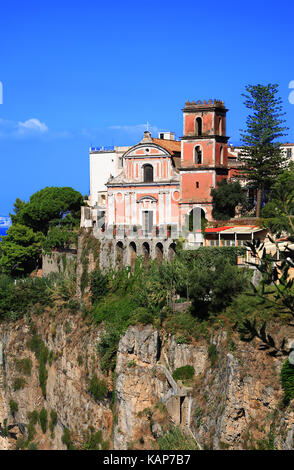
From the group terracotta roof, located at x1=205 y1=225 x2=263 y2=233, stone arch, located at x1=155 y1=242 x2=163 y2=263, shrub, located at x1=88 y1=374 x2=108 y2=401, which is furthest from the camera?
stone arch, located at x1=155 y1=242 x2=163 y2=263

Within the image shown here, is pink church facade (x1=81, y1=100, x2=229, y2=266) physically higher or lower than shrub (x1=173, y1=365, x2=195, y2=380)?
higher

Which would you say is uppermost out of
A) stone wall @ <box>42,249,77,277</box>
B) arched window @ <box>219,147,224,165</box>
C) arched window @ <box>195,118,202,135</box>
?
arched window @ <box>195,118,202,135</box>

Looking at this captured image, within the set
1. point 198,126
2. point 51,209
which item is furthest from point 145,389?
point 51,209

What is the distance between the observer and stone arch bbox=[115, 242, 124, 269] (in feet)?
154

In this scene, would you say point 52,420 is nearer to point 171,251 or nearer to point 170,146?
point 171,251

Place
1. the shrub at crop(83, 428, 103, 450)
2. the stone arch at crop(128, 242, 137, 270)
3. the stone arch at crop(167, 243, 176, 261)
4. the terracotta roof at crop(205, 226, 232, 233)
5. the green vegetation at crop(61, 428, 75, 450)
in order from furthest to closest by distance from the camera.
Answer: the stone arch at crop(128, 242, 137, 270), the green vegetation at crop(61, 428, 75, 450), the stone arch at crop(167, 243, 176, 261), the terracotta roof at crop(205, 226, 232, 233), the shrub at crop(83, 428, 103, 450)

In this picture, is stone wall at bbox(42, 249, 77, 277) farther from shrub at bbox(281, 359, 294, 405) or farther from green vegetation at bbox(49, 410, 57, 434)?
shrub at bbox(281, 359, 294, 405)

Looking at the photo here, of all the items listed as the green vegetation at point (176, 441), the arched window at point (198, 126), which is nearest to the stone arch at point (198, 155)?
the arched window at point (198, 126)

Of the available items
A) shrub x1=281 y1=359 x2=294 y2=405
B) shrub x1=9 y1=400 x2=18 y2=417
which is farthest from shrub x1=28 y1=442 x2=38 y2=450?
shrub x1=281 y1=359 x2=294 y2=405

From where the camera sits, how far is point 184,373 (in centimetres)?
3547

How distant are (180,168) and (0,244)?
24.7 meters

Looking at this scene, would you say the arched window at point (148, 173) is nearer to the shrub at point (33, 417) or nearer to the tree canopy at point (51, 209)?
the tree canopy at point (51, 209)

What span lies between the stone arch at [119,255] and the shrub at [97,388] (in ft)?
25.6

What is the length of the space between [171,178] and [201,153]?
2.60 metres
